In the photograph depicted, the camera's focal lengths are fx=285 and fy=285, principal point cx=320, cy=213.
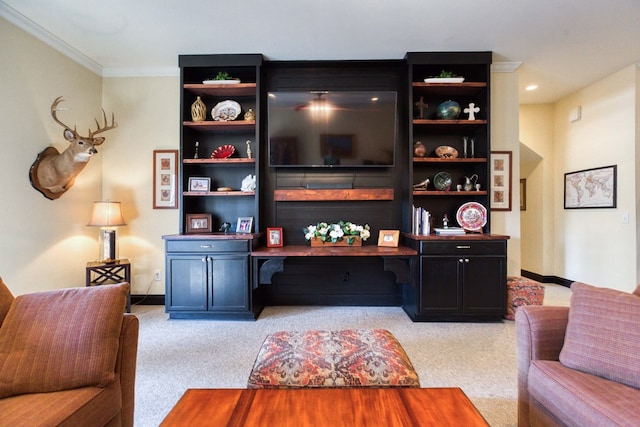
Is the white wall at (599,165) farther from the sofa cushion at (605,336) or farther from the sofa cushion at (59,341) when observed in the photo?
the sofa cushion at (59,341)

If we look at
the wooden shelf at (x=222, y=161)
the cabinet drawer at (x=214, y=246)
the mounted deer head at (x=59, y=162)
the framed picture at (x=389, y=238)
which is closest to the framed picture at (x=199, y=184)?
the wooden shelf at (x=222, y=161)

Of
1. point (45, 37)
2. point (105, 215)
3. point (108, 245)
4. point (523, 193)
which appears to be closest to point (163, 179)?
point (105, 215)

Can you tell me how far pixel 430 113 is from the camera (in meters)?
3.51

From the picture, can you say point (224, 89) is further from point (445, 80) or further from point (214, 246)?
point (445, 80)

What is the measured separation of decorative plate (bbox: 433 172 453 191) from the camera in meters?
3.33

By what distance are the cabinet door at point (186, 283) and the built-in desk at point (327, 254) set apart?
556 mm

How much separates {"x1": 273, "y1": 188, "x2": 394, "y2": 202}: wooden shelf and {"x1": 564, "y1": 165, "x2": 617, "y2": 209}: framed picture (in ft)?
9.48

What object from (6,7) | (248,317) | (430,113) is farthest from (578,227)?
(6,7)

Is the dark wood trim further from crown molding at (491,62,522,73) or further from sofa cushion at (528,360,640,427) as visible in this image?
sofa cushion at (528,360,640,427)

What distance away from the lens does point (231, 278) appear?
2982 mm

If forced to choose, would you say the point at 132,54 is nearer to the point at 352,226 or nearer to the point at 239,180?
the point at 239,180

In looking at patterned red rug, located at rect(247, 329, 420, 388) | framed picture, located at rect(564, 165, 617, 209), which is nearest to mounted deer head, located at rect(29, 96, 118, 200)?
patterned red rug, located at rect(247, 329, 420, 388)

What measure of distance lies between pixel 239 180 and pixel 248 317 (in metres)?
1.61

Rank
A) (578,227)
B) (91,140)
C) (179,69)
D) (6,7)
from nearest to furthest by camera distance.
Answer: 1. (6,7)
2. (91,140)
3. (179,69)
4. (578,227)
